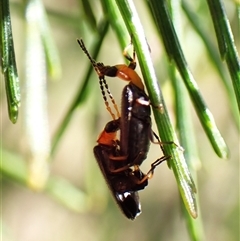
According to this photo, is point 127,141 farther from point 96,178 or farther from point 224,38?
point 96,178

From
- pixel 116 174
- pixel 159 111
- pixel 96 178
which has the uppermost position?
pixel 159 111

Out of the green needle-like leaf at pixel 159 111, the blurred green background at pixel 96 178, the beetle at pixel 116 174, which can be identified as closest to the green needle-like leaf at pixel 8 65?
the green needle-like leaf at pixel 159 111

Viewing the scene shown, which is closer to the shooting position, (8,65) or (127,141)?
(8,65)

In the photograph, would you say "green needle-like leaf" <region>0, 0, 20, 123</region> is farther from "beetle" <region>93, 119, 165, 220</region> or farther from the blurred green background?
the blurred green background

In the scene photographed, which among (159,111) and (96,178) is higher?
(159,111)

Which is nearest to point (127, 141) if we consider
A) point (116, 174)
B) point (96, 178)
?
point (116, 174)

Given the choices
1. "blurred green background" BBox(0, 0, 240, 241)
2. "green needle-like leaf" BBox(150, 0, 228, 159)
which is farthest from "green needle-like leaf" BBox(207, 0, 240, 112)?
"blurred green background" BBox(0, 0, 240, 241)

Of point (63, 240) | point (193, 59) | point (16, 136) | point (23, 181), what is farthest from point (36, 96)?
point (63, 240)

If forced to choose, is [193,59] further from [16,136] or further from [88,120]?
[16,136]
